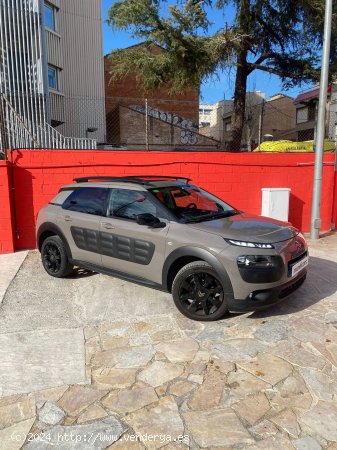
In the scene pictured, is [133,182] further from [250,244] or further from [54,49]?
[54,49]

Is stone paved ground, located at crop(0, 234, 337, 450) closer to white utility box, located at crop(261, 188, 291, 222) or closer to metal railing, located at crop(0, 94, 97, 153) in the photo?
white utility box, located at crop(261, 188, 291, 222)

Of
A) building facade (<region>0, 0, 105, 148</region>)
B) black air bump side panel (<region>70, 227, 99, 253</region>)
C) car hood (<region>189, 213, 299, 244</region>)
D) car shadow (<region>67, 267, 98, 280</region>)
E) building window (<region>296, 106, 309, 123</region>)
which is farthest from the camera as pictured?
building window (<region>296, 106, 309, 123</region>)

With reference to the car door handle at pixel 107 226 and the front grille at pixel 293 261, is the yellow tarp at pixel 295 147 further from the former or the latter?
the car door handle at pixel 107 226

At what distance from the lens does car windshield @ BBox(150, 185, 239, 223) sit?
14.5 ft

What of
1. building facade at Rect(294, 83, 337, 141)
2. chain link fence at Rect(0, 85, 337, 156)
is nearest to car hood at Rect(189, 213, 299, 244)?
chain link fence at Rect(0, 85, 337, 156)

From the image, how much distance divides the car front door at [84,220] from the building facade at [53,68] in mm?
3908

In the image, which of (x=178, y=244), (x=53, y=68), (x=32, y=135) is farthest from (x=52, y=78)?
(x=178, y=244)

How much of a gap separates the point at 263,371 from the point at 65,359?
177 centimetres

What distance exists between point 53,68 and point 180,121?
37.8ft

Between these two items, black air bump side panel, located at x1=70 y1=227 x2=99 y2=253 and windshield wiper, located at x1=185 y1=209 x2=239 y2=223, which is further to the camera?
black air bump side panel, located at x1=70 y1=227 x2=99 y2=253

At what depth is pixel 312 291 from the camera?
4.84 meters

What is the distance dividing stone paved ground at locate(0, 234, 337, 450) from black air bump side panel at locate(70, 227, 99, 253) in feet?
2.25

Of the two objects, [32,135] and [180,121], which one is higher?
[180,121]

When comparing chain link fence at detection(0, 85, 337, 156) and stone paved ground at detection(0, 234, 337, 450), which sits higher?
chain link fence at detection(0, 85, 337, 156)
